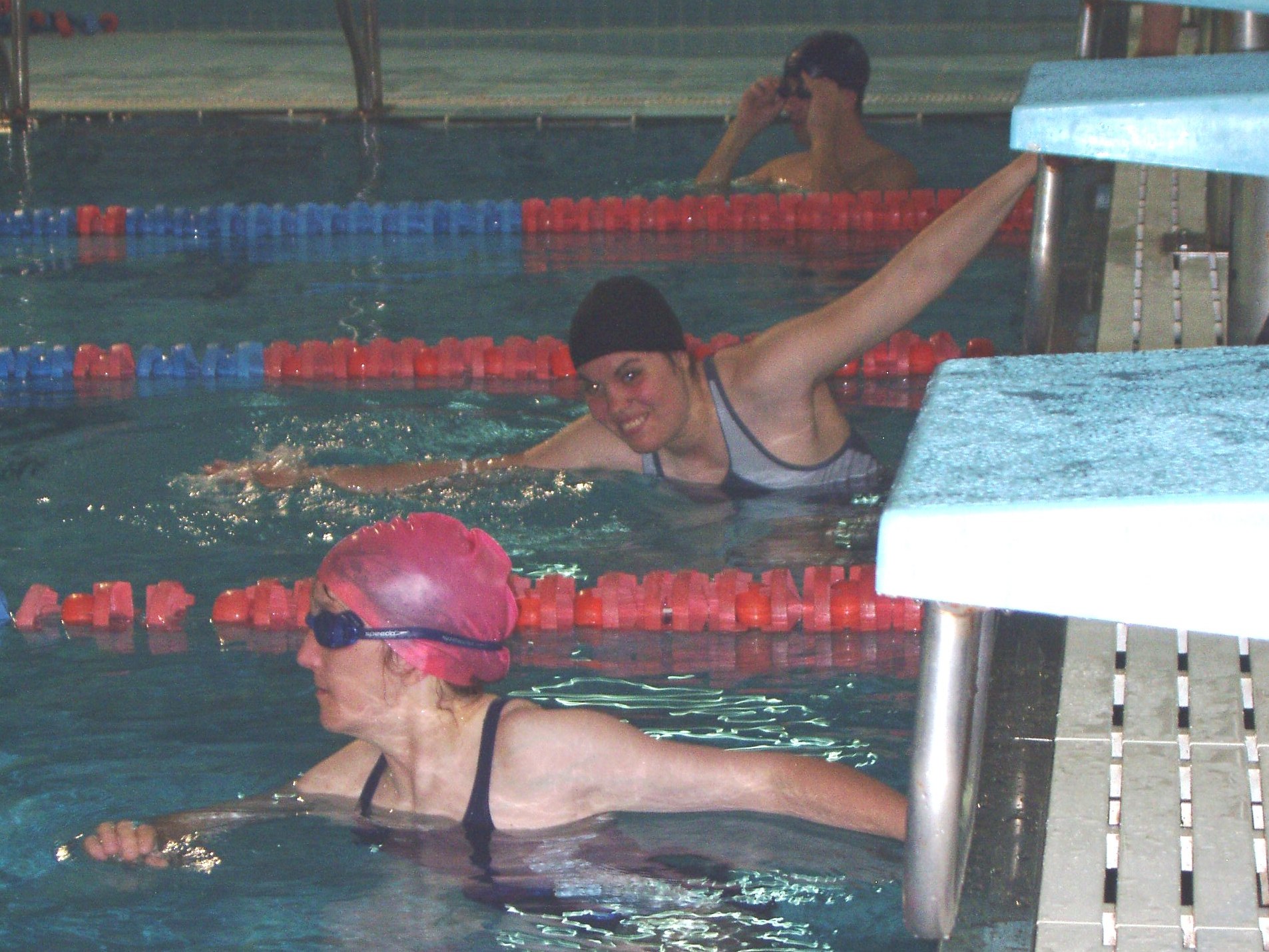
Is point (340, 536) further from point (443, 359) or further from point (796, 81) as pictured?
point (796, 81)

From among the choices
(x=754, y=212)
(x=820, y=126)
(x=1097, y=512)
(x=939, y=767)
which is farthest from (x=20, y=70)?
(x=1097, y=512)

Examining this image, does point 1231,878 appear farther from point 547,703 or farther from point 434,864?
point 547,703

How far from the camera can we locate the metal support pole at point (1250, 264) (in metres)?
3.12

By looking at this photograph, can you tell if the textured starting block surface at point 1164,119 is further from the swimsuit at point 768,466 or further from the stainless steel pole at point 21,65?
the stainless steel pole at point 21,65

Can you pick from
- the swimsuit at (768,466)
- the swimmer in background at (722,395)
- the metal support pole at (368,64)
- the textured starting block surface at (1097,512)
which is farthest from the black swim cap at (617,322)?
the metal support pole at (368,64)

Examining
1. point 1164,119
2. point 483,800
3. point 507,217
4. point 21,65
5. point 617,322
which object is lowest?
point 483,800

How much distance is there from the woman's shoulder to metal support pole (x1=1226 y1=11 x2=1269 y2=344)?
1771 millimetres

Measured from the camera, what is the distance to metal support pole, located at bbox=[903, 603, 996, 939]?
1.32 metres

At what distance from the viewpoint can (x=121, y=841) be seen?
269 centimetres

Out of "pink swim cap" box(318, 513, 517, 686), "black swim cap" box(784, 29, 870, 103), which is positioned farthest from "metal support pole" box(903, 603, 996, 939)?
"black swim cap" box(784, 29, 870, 103)

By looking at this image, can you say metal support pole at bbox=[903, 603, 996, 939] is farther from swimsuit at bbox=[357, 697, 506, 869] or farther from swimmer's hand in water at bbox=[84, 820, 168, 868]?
swimmer's hand in water at bbox=[84, 820, 168, 868]

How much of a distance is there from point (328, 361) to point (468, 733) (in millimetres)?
3547

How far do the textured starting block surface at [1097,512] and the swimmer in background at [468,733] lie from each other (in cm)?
136

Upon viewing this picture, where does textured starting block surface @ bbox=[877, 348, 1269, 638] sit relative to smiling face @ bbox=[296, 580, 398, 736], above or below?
above
